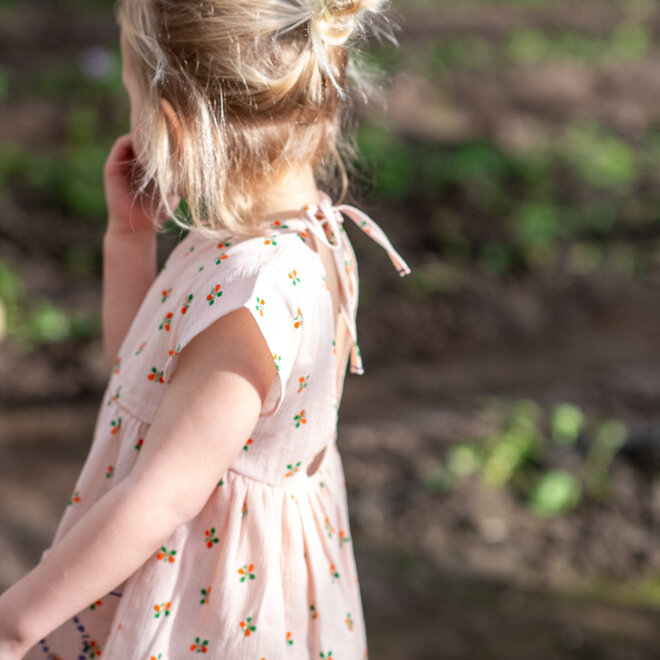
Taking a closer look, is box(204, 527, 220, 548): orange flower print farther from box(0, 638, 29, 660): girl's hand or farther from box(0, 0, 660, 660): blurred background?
box(0, 0, 660, 660): blurred background

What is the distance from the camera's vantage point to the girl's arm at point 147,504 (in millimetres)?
1020

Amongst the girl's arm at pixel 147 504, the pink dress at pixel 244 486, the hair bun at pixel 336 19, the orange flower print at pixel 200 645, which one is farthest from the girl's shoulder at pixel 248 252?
the orange flower print at pixel 200 645

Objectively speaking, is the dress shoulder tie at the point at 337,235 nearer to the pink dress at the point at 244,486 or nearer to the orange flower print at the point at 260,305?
the pink dress at the point at 244,486

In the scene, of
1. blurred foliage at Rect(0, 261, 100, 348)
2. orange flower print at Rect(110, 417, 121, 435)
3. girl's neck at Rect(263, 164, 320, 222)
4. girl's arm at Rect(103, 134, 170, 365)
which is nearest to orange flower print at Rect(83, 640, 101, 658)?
orange flower print at Rect(110, 417, 121, 435)

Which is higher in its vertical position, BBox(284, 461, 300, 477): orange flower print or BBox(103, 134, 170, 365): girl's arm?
BBox(103, 134, 170, 365): girl's arm

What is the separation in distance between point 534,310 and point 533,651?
2.09 metres

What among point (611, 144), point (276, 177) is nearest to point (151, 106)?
point (276, 177)

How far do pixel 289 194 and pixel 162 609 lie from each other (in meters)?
0.57

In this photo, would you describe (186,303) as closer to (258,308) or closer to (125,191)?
(258,308)

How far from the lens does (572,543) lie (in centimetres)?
272

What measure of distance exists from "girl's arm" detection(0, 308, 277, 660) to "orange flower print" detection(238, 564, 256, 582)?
146 mm

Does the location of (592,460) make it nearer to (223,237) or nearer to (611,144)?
(223,237)

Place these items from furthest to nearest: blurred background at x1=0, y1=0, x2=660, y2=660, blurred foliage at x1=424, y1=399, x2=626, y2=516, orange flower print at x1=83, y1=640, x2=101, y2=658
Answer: blurred foliage at x1=424, y1=399, x2=626, y2=516 → blurred background at x1=0, y1=0, x2=660, y2=660 → orange flower print at x1=83, y1=640, x2=101, y2=658

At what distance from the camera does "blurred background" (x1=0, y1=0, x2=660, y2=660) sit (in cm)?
256
